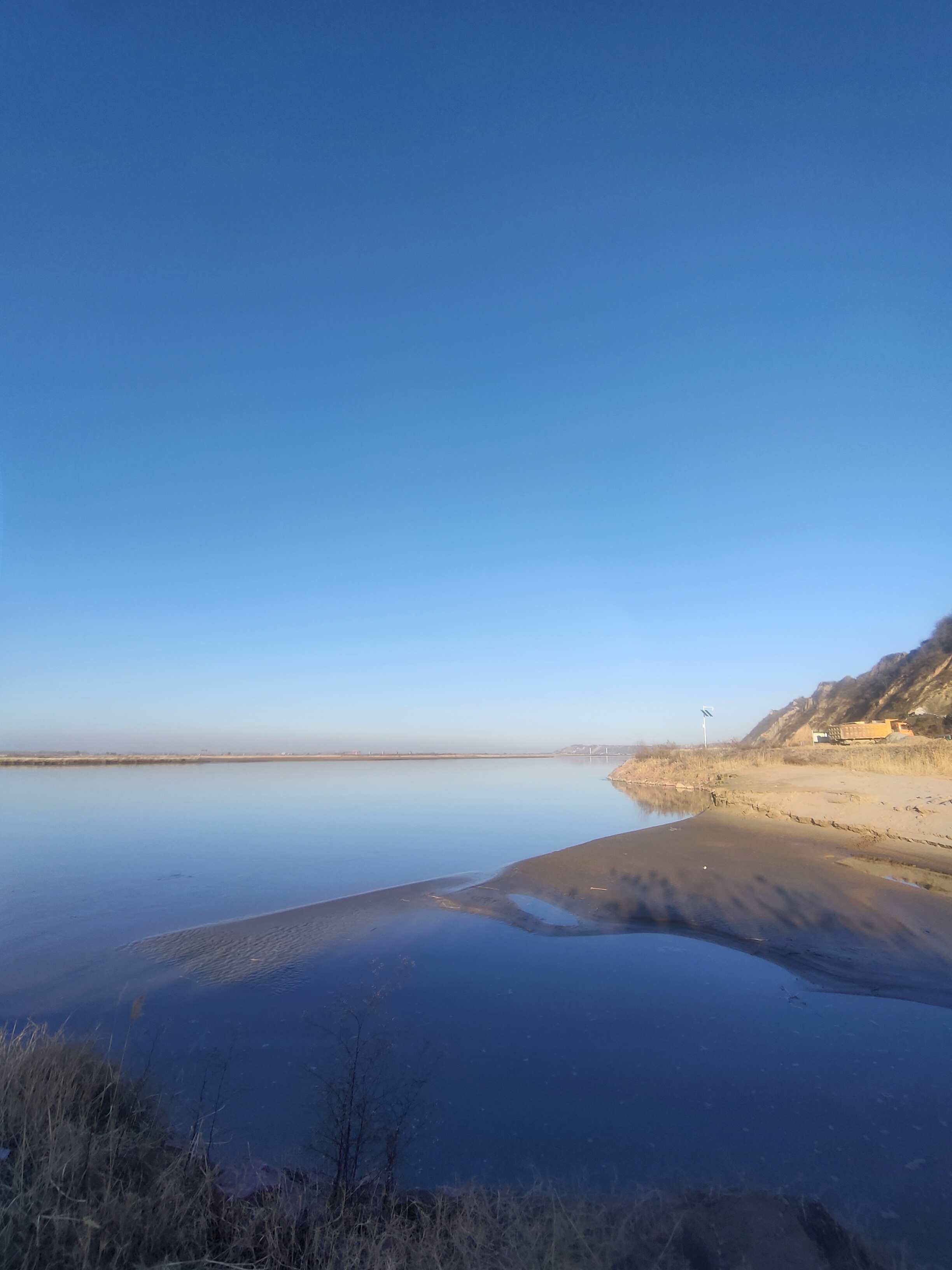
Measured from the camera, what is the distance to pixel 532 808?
26.4m

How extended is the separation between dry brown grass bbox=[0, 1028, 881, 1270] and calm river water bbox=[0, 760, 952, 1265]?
0.38m

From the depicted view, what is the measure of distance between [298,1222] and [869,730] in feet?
154

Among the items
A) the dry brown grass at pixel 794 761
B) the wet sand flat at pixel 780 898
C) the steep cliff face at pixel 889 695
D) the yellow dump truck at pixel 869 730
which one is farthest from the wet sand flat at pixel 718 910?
the steep cliff face at pixel 889 695

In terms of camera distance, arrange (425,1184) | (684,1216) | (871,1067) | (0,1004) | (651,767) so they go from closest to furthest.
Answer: (684,1216)
(425,1184)
(871,1067)
(0,1004)
(651,767)

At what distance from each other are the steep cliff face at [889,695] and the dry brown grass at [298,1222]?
4738 centimetres

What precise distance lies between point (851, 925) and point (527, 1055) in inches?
221

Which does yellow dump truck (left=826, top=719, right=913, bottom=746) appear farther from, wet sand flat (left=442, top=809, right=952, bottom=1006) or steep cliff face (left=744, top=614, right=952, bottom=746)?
wet sand flat (left=442, top=809, right=952, bottom=1006)

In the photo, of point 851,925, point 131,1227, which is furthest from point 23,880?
point 851,925

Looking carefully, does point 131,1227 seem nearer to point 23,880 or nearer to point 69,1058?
point 69,1058

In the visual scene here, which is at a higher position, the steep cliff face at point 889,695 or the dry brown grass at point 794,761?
the steep cliff face at point 889,695

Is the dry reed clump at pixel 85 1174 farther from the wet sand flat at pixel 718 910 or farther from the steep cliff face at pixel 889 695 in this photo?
the steep cliff face at pixel 889 695

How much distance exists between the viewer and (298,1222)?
3.13 metres

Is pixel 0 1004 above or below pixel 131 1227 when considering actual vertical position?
below

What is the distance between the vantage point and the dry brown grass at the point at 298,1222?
A: 272 centimetres
